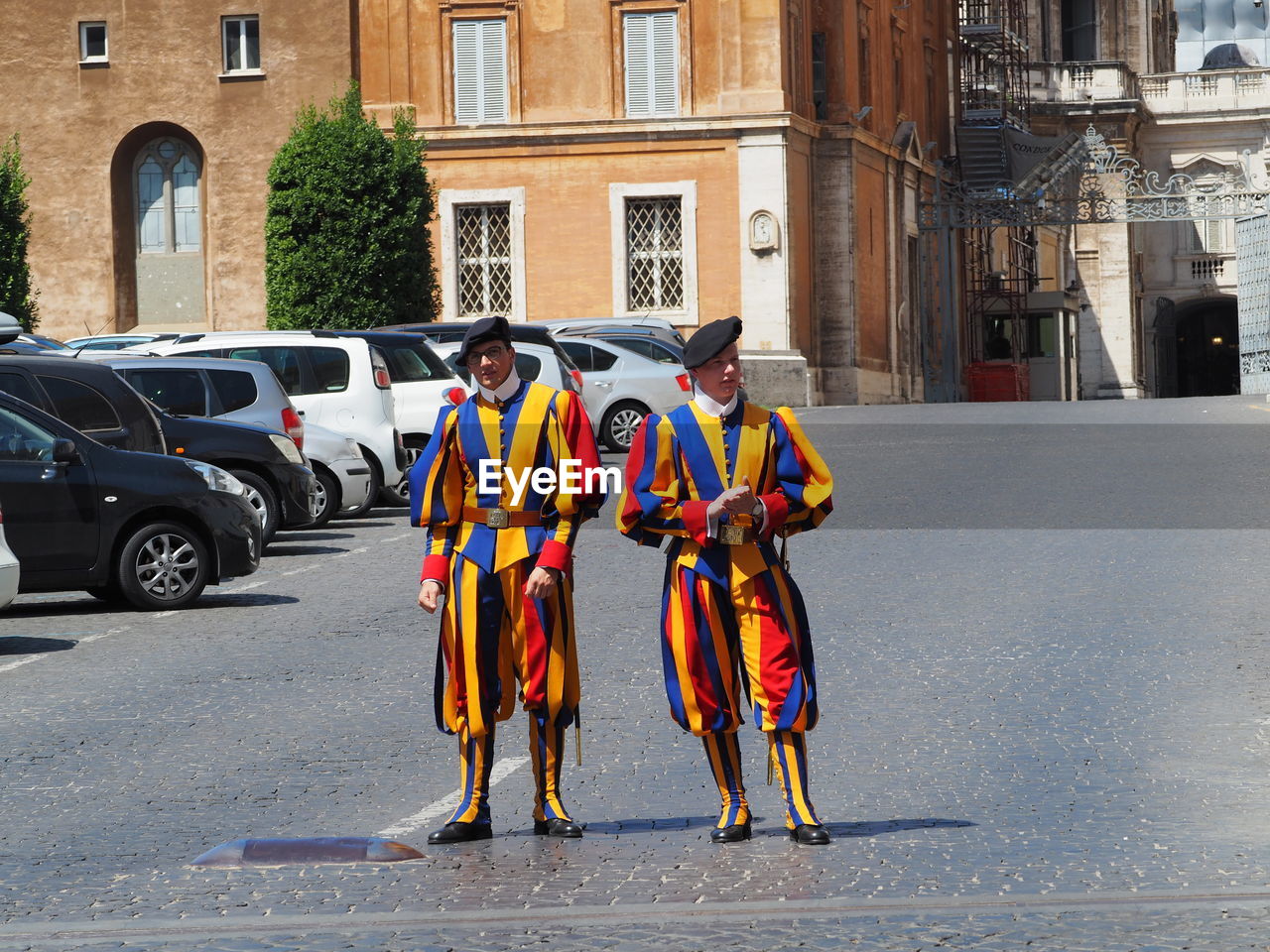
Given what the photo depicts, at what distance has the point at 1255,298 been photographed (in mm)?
43938

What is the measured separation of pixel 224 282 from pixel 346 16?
232 inches

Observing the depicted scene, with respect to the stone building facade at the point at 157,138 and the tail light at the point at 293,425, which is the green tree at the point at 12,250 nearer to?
the stone building facade at the point at 157,138

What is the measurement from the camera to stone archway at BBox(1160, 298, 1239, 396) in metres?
84.9

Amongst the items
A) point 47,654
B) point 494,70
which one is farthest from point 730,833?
point 494,70

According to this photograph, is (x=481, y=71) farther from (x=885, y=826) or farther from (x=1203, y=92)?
(x=885, y=826)

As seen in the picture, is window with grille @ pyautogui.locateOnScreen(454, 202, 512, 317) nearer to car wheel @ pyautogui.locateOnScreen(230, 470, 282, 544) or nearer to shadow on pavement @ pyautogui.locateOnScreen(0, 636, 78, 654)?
car wheel @ pyautogui.locateOnScreen(230, 470, 282, 544)

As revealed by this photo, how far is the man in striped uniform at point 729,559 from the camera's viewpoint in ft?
24.3

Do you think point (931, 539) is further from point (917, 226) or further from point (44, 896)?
point (917, 226)

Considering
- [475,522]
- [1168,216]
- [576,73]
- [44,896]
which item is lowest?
[44,896]

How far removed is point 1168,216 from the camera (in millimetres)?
48625

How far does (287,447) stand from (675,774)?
429 inches

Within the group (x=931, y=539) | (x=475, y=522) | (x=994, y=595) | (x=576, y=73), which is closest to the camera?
(x=475, y=522)

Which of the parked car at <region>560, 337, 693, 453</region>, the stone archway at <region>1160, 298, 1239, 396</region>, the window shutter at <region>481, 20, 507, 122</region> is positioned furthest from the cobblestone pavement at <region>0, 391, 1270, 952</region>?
the stone archway at <region>1160, 298, 1239, 396</region>

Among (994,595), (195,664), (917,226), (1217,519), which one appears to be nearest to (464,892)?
(195,664)
